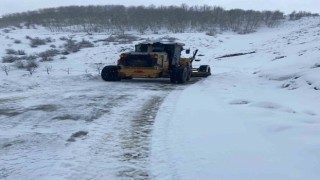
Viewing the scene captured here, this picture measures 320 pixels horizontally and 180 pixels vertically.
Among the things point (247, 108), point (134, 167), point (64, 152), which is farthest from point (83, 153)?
point (247, 108)

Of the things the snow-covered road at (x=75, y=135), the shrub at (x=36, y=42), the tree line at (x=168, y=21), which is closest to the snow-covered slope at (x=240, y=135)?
the snow-covered road at (x=75, y=135)

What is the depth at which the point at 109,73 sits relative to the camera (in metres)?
18.5

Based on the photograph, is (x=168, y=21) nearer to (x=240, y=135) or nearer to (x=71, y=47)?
(x=71, y=47)

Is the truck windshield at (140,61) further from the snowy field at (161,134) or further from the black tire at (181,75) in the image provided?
the snowy field at (161,134)

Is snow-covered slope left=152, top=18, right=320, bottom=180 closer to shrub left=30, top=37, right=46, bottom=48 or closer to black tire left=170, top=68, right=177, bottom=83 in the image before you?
black tire left=170, top=68, right=177, bottom=83

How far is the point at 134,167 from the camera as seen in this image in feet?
18.9

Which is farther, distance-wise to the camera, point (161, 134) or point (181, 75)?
point (181, 75)

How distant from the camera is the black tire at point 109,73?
18.5 meters

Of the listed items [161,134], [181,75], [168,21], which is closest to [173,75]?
[181,75]

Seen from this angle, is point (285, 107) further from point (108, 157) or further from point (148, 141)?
point (108, 157)

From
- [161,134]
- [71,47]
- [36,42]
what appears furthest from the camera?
[36,42]

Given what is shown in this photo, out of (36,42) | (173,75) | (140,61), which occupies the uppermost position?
(140,61)

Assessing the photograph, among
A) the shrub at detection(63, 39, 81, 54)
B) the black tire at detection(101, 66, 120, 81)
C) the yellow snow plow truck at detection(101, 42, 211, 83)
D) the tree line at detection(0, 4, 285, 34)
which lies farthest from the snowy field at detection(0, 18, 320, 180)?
the tree line at detection(0, 4, 285, 34)

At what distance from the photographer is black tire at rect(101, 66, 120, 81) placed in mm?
18484
